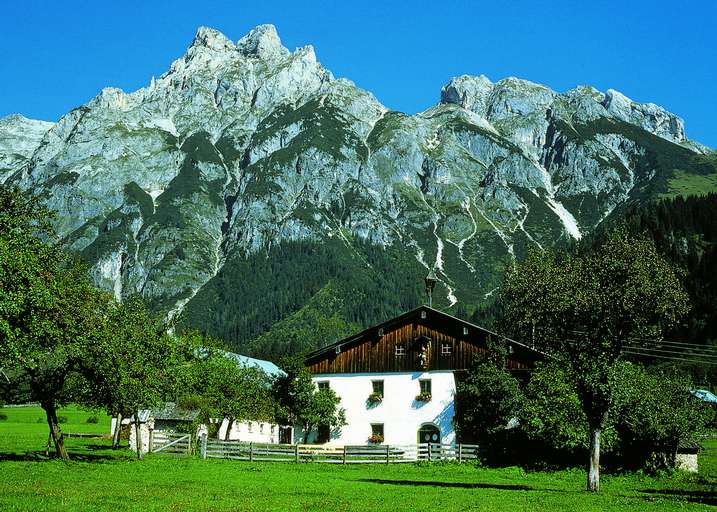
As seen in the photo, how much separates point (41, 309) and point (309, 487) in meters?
14.6

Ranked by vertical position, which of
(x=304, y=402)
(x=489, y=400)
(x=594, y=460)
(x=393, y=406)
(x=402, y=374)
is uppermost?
(x=402, y=374)

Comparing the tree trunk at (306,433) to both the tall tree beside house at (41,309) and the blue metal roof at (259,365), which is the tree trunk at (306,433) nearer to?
the blue metal roof at (259,365)

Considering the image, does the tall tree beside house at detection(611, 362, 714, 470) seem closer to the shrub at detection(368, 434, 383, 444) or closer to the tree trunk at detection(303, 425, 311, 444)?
the shrub at detection(368, 434, 383, 444)

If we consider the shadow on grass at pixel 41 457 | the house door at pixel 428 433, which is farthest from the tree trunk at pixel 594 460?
the house door at pixel 428 433

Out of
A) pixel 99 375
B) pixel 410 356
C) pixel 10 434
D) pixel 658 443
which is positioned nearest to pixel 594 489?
pixel 658 443

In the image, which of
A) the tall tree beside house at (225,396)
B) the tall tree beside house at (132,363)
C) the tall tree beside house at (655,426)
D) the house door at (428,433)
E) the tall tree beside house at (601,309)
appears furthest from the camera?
the house door at (428,433)

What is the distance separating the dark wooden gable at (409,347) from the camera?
211 feet

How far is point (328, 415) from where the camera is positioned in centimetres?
6384

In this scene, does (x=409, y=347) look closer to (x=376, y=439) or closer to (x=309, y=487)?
(x=376, y=439)

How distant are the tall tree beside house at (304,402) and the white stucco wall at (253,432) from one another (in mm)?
7490

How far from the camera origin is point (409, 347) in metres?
66.1

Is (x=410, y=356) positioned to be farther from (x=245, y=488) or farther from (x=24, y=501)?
(x=24, y=501)

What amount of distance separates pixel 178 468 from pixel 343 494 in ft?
47.9

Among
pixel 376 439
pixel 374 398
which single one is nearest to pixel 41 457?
pixel 376 439
